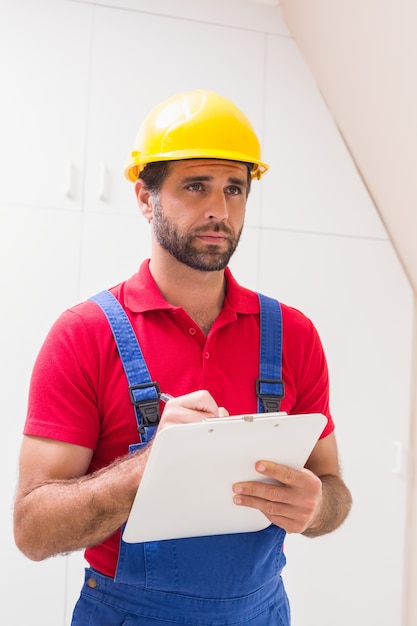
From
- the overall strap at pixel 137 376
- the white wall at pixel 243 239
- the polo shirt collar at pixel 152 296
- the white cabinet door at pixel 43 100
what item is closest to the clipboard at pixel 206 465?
the overall strap at pixel 137 376

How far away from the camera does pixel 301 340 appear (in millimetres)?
1451

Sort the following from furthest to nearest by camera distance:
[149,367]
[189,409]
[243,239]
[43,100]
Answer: [243,239]
[43,100]
[149,367]
[189,409]

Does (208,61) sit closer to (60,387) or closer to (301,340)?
(301,340)

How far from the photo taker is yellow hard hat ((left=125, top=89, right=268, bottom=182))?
4.44ft

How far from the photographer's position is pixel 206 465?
106cm

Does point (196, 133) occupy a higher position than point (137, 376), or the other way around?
point (196, 133)

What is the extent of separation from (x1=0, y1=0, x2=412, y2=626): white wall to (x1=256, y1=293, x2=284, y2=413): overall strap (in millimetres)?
1008

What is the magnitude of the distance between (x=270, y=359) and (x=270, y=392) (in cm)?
7

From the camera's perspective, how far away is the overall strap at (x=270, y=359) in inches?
52.9

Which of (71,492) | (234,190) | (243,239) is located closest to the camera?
(71,492)

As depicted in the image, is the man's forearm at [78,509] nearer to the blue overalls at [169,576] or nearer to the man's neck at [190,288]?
the blue overalls at [169,576]

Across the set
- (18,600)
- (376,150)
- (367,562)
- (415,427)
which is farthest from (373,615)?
(376,150)

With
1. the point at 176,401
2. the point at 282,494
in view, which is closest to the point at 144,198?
the point at 176,401

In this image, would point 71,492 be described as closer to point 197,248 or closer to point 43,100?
point 197,248
